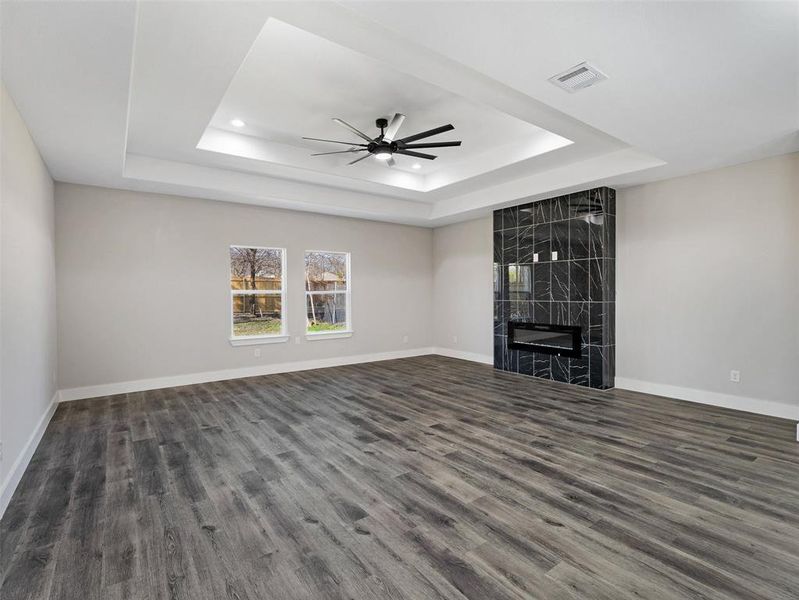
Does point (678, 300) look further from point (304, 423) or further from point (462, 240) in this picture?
point (304, 423)

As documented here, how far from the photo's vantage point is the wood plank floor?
6.08 feet

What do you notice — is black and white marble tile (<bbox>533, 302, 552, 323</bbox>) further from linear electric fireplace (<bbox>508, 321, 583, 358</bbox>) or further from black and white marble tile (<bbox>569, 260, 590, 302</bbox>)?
black and white marble tile (<bbox>569, 260, 590, 302</bbox>)

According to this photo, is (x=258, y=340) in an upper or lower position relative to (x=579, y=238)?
lower

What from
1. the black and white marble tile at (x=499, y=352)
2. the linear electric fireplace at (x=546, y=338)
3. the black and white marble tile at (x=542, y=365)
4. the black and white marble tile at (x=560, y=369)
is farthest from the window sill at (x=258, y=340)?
the black and white marble tile at (x=560, y=369)

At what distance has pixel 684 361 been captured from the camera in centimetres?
495

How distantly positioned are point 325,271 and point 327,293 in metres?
0.39

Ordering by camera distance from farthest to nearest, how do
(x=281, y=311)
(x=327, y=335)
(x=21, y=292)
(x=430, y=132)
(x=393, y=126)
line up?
(x=327, y=335), (x=281, y=311), (x=393, y=126), (x=430, y=132), (x=21, y=292)

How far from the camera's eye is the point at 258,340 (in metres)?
6.39

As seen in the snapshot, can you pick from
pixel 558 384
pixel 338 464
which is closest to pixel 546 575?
pixel 338 464

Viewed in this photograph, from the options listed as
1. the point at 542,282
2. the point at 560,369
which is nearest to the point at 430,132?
the point at 542,282

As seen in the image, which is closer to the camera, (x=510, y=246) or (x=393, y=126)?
(x=393, y=126)

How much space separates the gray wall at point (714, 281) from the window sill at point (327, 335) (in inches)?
171

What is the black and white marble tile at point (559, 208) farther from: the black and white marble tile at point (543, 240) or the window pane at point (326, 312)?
the window pane at point (326, 312)

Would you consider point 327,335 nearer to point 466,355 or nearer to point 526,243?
point 466,355
